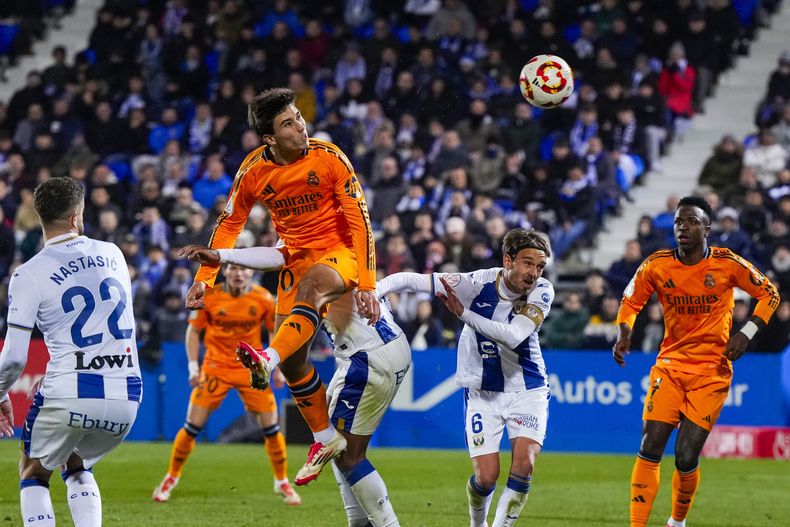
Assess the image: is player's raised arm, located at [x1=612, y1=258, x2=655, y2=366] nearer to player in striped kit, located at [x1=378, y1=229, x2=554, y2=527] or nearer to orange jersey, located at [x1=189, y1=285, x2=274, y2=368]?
player in striped kit, located at [x1=378, y1=229, x2=554, y2=527]

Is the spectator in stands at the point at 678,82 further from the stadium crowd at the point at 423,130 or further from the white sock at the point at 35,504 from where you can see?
the white sock at the point at 35,504

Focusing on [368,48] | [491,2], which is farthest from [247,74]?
[491,2]

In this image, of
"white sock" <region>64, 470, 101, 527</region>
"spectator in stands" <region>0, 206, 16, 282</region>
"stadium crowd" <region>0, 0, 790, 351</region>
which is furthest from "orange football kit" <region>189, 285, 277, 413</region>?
"spectator in stands" <region>0, 206, 16, 282</region>

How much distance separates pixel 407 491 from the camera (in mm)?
12961

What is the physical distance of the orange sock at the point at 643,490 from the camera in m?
9.12

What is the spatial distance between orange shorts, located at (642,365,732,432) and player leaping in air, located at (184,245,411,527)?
7.11 ft

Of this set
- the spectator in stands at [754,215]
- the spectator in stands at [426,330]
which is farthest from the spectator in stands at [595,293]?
the spectator in stands at [754,215]

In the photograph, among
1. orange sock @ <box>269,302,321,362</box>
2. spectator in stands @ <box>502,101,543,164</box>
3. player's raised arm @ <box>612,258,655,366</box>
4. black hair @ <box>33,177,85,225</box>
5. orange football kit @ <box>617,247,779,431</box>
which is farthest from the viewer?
spectator in stands @ <box>502,101,543,164</box>

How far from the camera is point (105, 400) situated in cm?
721

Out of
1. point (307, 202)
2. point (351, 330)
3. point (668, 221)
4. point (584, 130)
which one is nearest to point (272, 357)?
point (351, 330)

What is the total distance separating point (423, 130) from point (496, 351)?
40.9ft

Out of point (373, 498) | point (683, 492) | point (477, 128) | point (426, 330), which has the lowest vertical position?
point (426, 330)

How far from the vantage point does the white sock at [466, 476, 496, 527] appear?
873 centimetres

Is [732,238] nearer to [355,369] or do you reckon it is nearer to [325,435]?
[355,369]
